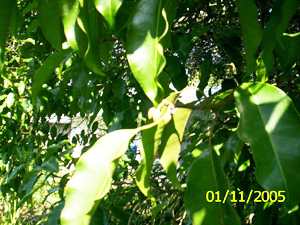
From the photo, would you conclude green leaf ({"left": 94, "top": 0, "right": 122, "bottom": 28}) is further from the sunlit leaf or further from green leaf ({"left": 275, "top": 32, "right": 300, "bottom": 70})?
green leaf ({"left": 275, "top": 32, "right": 300, "bottom": 70})

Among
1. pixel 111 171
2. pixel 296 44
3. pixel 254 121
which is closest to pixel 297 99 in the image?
pixel 296 44

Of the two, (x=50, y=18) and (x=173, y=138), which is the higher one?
(x=50, y=18)

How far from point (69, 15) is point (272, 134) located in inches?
10.8

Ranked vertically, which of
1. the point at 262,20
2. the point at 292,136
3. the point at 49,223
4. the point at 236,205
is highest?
the point at 292,136

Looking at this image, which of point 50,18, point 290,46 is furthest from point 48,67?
point 290,46

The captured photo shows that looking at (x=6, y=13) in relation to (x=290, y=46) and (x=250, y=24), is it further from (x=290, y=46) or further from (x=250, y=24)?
(x=290, y=46)

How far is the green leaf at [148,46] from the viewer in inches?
22.9

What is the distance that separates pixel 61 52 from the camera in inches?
34.4

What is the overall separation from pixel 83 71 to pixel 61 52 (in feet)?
1.74

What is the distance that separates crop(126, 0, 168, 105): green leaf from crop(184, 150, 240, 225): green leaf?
9cm

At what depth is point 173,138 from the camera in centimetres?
61

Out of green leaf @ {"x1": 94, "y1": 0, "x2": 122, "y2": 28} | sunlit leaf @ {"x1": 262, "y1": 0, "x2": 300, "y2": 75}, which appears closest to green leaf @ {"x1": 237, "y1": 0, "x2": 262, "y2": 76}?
sunlit leaf @ {"x1": 262, "y1": 0, "x2": 300, "y2": 75}

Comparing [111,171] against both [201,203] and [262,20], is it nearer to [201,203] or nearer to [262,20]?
[201,203]

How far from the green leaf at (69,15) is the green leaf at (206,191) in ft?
0.70
